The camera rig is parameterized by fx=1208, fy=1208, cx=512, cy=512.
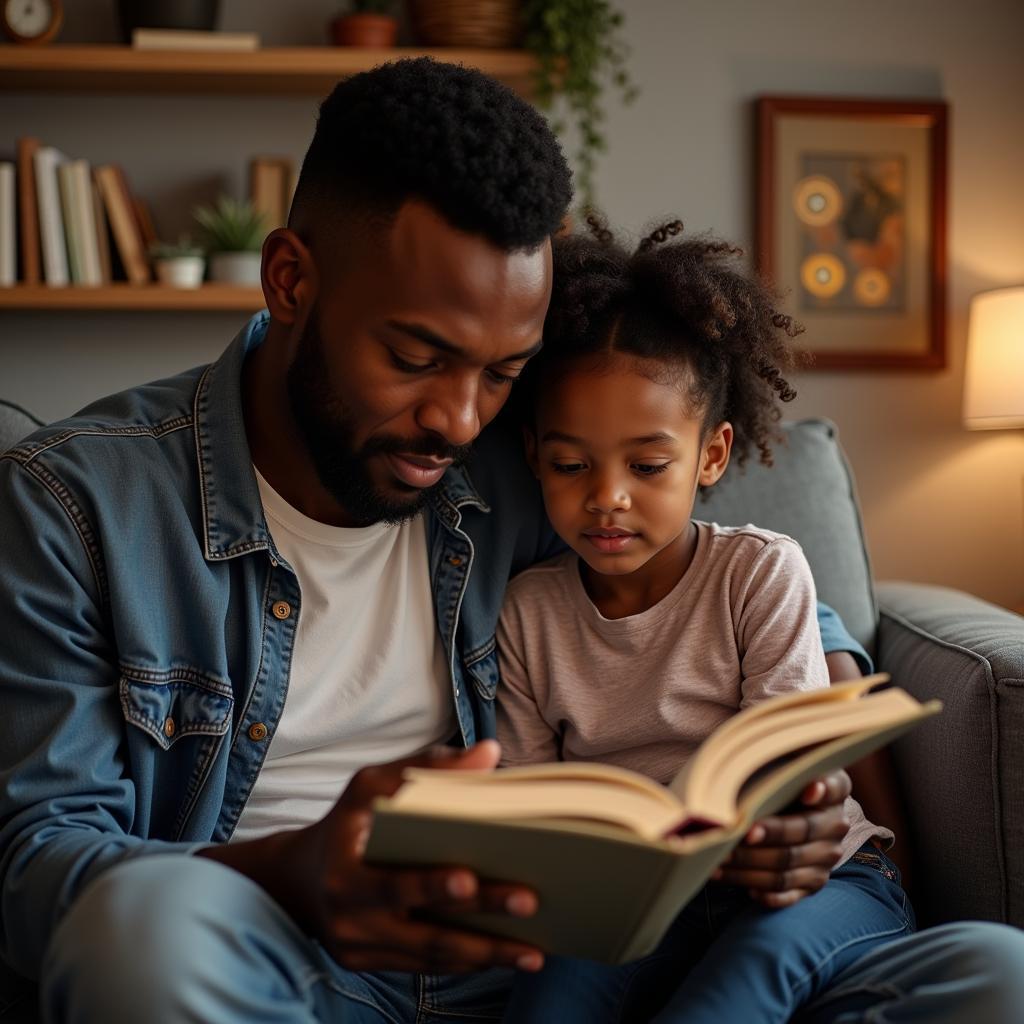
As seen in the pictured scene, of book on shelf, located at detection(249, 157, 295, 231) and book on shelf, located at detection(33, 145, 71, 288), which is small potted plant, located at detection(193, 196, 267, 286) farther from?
book on shelf, located at detection(33, 145, 71, 288)

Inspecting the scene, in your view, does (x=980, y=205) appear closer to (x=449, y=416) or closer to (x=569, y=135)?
(x=569, y=135)

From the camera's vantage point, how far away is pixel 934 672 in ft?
5.00

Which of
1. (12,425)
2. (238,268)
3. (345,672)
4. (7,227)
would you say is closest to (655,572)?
(345,672)

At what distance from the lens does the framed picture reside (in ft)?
10.5

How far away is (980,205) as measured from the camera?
3.29 metres

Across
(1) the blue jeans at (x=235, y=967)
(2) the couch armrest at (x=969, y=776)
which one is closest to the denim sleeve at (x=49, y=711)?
(1) the blue jeans at (x=235, y=967)

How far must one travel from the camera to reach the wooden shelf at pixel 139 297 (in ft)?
9.41

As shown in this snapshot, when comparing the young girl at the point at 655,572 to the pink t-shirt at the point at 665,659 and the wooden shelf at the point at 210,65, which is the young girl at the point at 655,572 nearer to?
the pink t-shirt at the point at 665,659

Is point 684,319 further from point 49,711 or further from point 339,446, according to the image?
point 49,711

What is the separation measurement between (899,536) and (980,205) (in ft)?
3.04

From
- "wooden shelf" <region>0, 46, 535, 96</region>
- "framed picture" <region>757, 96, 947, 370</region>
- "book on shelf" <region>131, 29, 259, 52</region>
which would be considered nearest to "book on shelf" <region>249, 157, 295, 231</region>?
"wooden shelf" <region>0, 46, 535, 96</region>

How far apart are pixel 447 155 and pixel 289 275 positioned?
0.82 feet

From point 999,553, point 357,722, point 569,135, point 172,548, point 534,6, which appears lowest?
point 999,553

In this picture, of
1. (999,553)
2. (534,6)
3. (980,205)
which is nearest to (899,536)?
(999,553)
